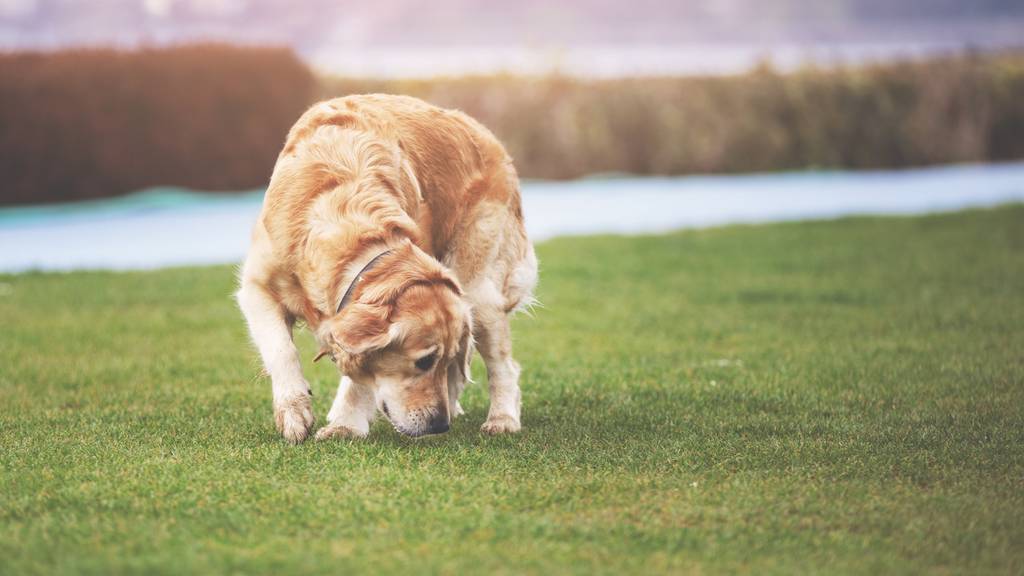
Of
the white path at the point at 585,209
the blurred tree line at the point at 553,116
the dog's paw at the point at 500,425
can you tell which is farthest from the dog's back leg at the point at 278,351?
the blurred tree line at the point at 553,116

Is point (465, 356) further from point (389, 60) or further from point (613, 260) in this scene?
point (389, 60)

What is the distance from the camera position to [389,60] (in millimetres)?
21422

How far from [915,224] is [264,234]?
11.1 m

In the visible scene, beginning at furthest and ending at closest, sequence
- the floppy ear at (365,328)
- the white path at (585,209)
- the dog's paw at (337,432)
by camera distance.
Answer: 1. the white path at (585,209)
2. the dog's paw at (337,432)
3. the floppy ear at (365,328)

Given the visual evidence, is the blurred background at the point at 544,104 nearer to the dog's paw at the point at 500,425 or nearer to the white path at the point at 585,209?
the white path at the point at 585,209

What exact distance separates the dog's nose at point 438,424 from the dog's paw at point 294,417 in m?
0.64

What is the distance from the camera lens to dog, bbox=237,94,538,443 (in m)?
4.69

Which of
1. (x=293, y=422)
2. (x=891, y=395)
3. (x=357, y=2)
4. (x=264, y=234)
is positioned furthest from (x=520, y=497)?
(x=357, y=2)

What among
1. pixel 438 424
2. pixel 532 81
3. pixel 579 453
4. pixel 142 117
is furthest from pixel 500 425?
pixel 532 81

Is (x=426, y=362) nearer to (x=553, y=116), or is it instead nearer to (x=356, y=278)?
(x=356, y=278)

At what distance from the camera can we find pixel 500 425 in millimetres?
5465

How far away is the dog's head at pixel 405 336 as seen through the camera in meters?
4.59

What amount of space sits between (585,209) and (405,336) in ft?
46.1

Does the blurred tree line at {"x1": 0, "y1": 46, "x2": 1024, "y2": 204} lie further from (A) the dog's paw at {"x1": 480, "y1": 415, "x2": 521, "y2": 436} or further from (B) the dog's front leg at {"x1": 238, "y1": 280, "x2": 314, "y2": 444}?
(A) the dog's paw at {"x1": 480, "y1": 415, "x2": 521, "y2": 436}
